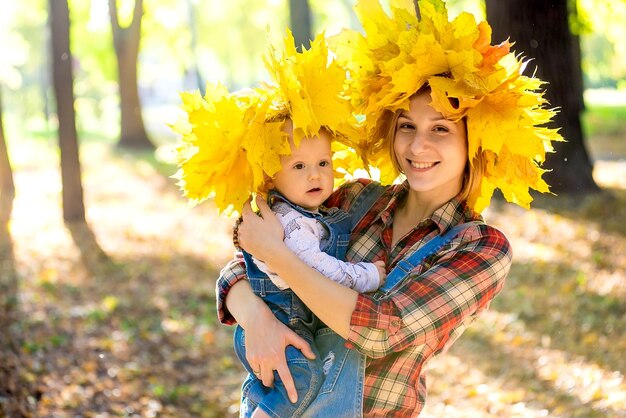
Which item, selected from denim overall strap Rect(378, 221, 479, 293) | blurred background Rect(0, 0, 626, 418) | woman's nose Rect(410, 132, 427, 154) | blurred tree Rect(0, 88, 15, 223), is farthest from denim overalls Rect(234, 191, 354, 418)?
blurred tree Rect(0, 88, 15, 223)

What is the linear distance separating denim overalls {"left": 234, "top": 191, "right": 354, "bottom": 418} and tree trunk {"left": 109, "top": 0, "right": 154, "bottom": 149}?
17242mm

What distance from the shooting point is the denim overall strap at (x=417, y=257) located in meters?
2.77

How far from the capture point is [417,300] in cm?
263

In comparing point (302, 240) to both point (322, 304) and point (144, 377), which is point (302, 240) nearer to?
point (322, 304)

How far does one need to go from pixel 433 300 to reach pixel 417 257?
22 cm

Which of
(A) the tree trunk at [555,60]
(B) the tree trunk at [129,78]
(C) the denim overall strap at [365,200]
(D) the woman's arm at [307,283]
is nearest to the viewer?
(D) the woman's arm at [307,283]

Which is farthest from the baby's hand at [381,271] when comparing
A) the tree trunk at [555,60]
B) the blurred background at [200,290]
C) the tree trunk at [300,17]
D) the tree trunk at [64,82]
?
the tree trunk at [300,17]

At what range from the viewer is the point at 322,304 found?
262 centimetres

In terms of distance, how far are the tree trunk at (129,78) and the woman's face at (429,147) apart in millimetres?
17313

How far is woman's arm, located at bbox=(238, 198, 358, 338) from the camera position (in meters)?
2.62

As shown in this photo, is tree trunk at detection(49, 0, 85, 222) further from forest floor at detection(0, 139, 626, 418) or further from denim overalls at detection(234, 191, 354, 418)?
denim overalls at detection(234, 191, 354, 418)

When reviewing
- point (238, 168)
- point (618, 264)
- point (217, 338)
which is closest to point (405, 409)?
point (238, 168)

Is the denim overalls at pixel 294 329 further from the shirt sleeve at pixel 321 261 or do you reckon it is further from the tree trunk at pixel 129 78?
the tree trunk at pixel 129 78

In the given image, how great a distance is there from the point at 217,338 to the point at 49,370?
1792 mm
